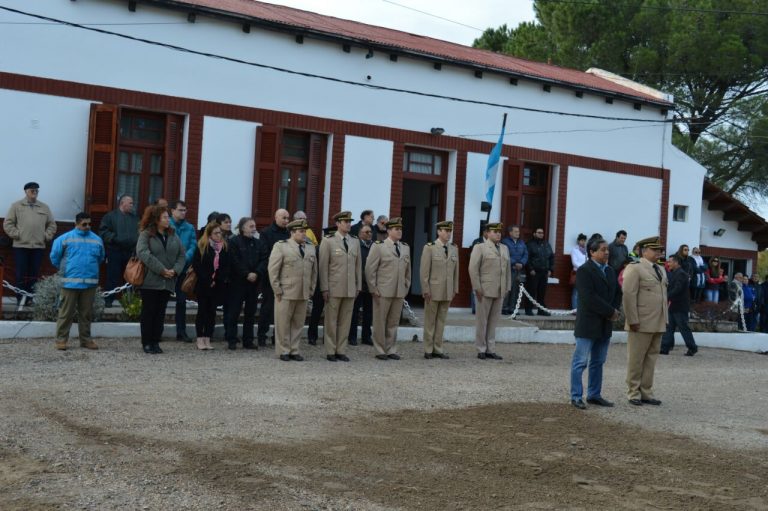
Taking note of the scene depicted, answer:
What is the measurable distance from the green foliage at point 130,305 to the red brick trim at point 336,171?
4859mm

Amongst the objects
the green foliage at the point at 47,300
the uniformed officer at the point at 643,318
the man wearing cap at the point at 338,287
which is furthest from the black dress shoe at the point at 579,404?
the green foliage at the point at 47,300

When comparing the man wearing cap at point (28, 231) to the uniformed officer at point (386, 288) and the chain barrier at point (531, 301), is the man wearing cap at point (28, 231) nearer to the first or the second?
the uniformed officer at point (386, 288)

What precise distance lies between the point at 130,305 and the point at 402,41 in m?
9.32

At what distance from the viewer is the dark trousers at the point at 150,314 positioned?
1182 cm

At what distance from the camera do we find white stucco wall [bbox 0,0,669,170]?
1487 cm

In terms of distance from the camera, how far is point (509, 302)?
18.9m

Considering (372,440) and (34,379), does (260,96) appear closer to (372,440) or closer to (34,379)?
(34,379)

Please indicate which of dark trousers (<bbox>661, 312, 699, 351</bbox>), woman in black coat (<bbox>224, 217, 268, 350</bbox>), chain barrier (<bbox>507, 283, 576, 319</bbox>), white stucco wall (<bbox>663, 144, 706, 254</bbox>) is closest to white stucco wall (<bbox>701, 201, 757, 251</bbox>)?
white stucco wall (<bbox>663, 144, 706, 254</bbox>)

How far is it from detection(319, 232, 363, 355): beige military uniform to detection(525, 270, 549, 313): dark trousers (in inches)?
277

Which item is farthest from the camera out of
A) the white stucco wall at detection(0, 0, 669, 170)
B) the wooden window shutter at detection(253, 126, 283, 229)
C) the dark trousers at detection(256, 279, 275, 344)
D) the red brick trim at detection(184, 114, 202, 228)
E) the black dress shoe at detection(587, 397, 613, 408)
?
the wooden window shutter at detection(253, 126, 283, 229)

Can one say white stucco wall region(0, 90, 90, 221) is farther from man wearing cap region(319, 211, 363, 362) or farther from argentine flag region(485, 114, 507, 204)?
argentine flag region(485, 114, 507, 204)

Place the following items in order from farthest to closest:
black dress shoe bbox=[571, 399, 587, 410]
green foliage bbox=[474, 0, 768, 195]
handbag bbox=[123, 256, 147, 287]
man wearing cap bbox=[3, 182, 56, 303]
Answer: green foliage bbox=[474, 0, 768, 195] → man wearing cap bbox=[3, 182, 56, 303] → handbag bbox=[123, 256, 147, 287] → black dress shoe bbox=[571, 399, 587, 410]

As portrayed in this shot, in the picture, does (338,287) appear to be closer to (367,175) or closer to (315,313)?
(315,313)

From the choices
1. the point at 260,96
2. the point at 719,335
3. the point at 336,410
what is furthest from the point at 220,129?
the point at 719,335
